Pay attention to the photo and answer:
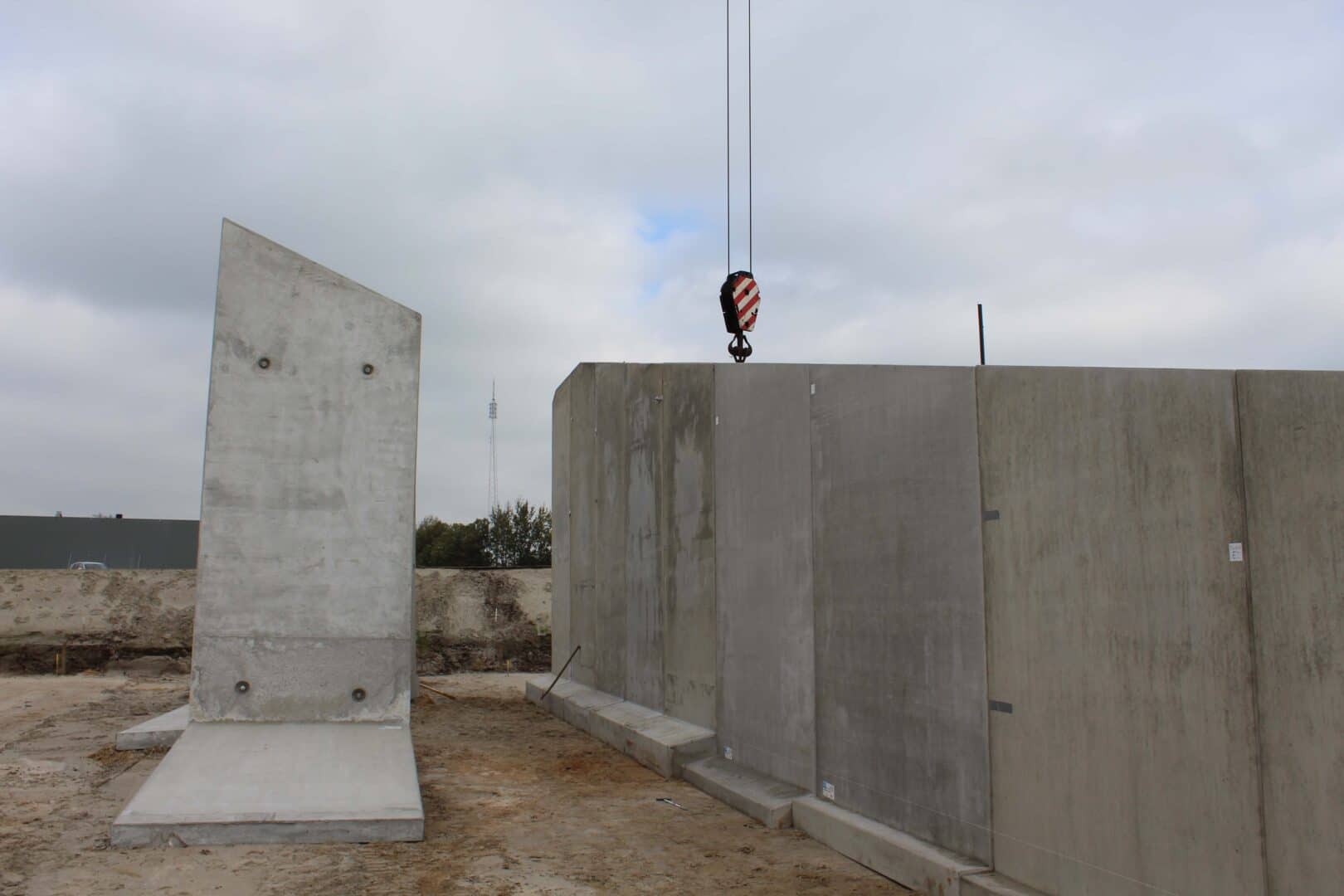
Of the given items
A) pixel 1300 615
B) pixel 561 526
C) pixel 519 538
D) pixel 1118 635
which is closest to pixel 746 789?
pixel 1118 635

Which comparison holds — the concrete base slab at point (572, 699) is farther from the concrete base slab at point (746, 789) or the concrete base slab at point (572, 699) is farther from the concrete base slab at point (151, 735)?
the concrete base slab at point (151, 735)

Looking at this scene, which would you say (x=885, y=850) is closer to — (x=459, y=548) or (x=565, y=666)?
(x=565, y=666)

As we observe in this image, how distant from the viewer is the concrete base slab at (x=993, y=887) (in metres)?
4.54

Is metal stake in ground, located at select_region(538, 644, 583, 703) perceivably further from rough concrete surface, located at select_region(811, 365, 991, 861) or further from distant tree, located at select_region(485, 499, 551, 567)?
distant tree, located at select_region(485, 499, 551, 567)

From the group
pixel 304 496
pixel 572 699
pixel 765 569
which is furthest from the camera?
pixel 572 699

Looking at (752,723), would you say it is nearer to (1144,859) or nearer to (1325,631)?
(1144,859)

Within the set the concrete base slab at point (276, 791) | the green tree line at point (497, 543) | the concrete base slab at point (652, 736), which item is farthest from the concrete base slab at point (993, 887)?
the green tree line at point (497, 543)

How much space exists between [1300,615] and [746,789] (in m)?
4.25

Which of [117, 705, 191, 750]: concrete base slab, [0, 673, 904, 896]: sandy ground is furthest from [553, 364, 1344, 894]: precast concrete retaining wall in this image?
[117, 705, 191, 750]: concrete base slab

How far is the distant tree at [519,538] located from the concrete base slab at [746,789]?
3469cm

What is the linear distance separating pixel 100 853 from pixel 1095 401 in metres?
5.45

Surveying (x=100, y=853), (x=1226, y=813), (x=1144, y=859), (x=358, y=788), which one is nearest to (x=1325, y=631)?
(x=1226, y=813)

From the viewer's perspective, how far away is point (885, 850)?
545 centimetres

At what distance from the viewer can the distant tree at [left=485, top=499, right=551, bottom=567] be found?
42.8m
